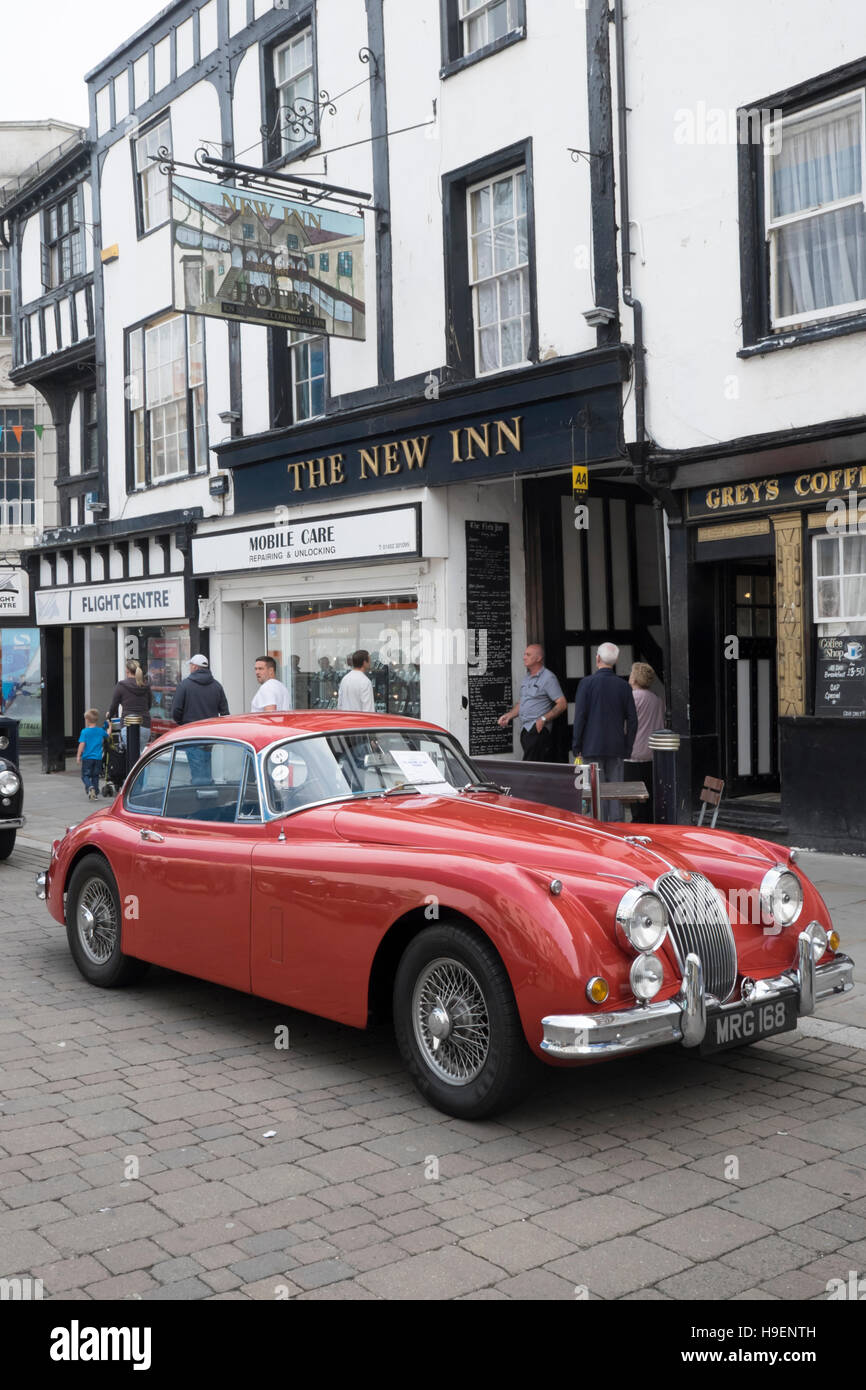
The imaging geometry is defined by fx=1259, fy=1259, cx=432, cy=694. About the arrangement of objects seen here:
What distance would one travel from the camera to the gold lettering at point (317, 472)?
15.3 metres

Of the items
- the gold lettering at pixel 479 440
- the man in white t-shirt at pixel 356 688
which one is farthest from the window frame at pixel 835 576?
the man in white t-shirt at pixel 356 688

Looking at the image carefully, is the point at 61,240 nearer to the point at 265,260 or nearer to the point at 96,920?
the point at 265,260

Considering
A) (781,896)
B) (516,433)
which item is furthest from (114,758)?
(781,896)

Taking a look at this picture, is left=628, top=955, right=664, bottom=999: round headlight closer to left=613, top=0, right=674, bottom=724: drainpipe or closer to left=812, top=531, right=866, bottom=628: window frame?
left=812, top=531, right=866, bottom=628: window frame

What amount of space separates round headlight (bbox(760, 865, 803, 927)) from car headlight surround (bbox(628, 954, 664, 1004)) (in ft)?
2.83

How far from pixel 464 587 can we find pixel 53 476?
14.9 metres

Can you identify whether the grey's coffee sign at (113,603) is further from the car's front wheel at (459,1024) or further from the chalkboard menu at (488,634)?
Answer: the car's front wheel at (459,1024)

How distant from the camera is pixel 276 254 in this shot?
43.7ft

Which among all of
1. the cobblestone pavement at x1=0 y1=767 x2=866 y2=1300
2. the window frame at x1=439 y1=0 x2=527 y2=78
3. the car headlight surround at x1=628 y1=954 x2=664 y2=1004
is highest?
the window frame at x1=439 y1=0 x2=527 y2=78

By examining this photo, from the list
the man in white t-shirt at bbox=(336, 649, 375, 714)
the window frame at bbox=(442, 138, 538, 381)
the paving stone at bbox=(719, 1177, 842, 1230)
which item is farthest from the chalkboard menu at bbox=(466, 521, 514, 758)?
the paving stone at bbox=(719, 1177, 842, 1230)

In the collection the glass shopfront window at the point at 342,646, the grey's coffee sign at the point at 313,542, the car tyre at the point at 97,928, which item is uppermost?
the grey's coffee sign at the point at 313,542

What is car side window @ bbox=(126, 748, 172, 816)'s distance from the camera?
22.2ft

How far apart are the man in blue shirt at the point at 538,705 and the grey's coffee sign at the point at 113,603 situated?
24.0ft
